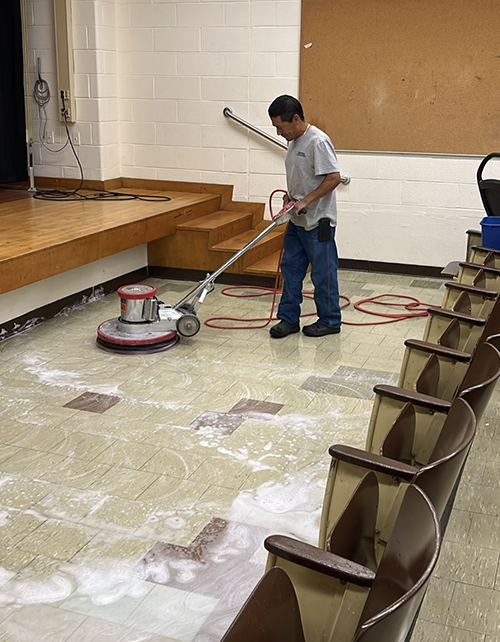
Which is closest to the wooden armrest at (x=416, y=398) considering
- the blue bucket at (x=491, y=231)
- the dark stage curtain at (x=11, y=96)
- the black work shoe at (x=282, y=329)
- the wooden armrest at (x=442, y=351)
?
the wooden armrest at (x=442, y=351)

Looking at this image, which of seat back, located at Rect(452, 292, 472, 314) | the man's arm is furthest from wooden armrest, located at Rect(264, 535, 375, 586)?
the man's arm

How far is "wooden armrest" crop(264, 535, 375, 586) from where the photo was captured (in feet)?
4.52

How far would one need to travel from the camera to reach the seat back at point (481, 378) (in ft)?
6.00

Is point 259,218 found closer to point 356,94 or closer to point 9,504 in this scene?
point 356,94

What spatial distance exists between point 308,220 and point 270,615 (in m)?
3.49

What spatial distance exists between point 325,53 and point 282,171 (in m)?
0.98

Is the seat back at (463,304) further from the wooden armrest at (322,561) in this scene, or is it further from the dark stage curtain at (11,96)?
the dark stage curtain at (11,96)

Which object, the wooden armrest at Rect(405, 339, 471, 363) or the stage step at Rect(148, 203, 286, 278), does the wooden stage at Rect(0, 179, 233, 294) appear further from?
the wooden armrest at Rect(405, 339, 471, 363)

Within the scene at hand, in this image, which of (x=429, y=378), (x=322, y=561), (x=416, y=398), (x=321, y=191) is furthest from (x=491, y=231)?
(x=322, y=561)

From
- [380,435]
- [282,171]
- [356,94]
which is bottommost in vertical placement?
[380,435]

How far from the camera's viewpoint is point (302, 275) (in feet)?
15.9

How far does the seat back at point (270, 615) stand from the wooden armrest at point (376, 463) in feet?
1.48

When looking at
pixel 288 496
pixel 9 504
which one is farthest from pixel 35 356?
pixel 288 496

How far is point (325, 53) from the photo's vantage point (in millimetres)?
6242
